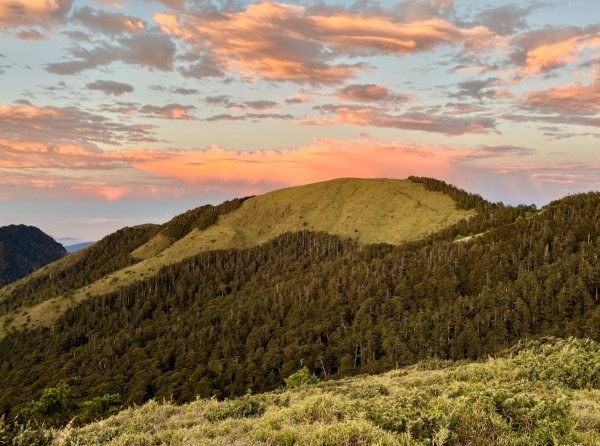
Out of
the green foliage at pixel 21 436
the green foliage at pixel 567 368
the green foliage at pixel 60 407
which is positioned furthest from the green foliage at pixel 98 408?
the green foliage at pixel 567 368

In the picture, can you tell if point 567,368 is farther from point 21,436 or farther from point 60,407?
point 60,407

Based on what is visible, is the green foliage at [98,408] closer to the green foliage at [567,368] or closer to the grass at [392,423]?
the grass at [392,423]

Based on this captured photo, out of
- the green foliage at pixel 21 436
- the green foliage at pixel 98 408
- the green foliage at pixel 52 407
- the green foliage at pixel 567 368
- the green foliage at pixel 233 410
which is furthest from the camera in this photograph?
the green foliage at pixel 52 407

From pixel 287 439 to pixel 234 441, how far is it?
2.71 m

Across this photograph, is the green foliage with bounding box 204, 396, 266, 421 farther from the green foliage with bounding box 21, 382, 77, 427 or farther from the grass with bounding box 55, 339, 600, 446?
the green foliage with bounding box 21, 382, 77, 427

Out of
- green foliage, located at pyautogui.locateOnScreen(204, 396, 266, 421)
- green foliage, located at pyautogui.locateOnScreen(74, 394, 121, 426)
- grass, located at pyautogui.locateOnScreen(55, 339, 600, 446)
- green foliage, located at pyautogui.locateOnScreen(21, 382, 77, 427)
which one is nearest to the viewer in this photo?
grass, located at pyautogui.locateOnScreen(55, 339, 600, 446)

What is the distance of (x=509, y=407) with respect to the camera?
1555 cm

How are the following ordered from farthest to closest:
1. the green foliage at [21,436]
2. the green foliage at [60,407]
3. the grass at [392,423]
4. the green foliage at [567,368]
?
1. the green foliage at [60,407]
2. the green foliage at [567,368]
3. the green foliage at [21,436]
4. the grass at [392,423]

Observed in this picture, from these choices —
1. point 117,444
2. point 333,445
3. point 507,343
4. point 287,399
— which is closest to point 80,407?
point 287,399

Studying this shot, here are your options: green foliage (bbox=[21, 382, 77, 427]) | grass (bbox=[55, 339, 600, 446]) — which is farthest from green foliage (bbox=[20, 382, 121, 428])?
grass (bbox=[55, 339, 600, 446])

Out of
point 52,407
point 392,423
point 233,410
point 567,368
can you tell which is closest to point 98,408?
point 52,407

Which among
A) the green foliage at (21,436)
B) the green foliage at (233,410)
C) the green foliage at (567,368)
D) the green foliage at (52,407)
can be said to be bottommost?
the green foliage at (52,407)

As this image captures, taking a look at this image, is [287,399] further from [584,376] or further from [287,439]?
[584,376]

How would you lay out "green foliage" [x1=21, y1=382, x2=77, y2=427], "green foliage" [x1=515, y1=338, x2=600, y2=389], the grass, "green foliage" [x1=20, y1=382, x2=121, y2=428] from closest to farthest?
1. the grass
2. "green foliage" [x1=515, y1=338, x2=600, y2=389]
3. "green foliage" [x1=20, y1=382, x2=121, y2=428]
4. "green foliage" [x1=21, y1=382, x2=77, y2=427]
